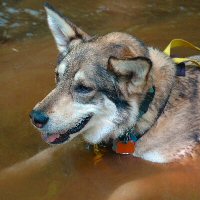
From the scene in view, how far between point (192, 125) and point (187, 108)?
21 centimetres

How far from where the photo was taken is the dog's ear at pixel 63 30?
4.77m

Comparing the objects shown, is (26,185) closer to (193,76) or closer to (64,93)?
(64,93)

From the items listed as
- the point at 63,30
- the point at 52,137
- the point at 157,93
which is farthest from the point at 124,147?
the point at 63,30

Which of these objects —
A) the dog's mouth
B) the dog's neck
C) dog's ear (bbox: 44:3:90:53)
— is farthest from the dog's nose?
the dog's neck

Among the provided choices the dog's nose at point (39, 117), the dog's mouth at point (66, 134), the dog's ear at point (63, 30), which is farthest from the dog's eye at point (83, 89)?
the dog's ear at point (63, 30)

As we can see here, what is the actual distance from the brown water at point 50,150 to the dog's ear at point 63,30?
1139 mm

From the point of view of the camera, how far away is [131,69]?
412 centimetres

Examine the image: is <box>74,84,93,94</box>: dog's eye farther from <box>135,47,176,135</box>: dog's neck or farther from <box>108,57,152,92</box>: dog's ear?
<box>135,47,176,135</box>: dog's neck

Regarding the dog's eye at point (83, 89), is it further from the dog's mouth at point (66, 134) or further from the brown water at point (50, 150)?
the brown water at point (50, 150)

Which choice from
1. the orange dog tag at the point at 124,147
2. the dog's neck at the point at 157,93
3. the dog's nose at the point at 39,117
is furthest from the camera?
the orange dog tag at the point at 124,147

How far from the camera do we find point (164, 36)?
7.73 metres

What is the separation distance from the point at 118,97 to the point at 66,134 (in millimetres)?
586

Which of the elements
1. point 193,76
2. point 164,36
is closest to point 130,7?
point 164,36

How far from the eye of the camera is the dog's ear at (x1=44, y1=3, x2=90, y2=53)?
477 cm
